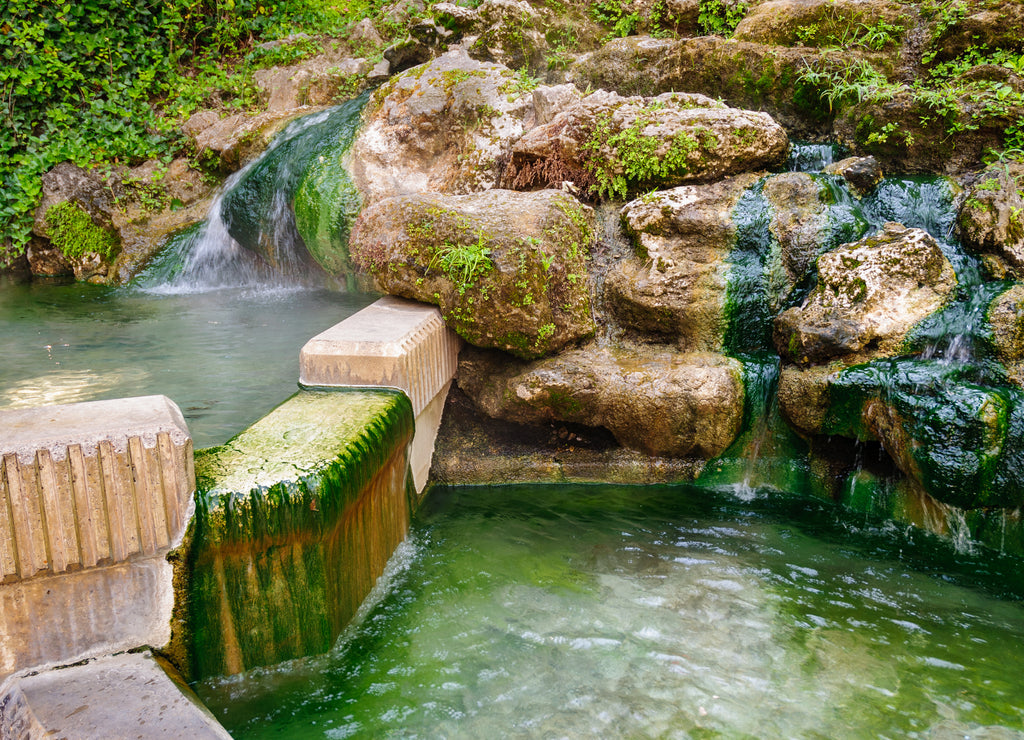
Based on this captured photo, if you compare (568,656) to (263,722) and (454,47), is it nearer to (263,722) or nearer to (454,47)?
(263,722)

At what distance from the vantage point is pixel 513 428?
185 inches

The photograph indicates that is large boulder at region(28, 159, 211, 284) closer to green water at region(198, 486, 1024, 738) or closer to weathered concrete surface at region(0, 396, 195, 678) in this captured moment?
green water at region(198, 486, 1024, 738)

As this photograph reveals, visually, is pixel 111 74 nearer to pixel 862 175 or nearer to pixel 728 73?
pixel 728 73

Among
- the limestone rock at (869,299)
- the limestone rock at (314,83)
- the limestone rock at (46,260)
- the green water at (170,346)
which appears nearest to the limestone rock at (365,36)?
the limestone rock at (314,83)

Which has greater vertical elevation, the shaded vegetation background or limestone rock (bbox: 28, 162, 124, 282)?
the shaded vegetation background

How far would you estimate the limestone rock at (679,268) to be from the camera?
458 centimetres

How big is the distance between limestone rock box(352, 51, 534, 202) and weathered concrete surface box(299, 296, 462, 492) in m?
1.99

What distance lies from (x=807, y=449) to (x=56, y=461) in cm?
392

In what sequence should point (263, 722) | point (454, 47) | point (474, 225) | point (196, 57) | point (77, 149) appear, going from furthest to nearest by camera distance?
1. point (196, 57)
2. point (77, 149)
3. point (454, 47)
4. point (474, 225)
5. point (263, 722)

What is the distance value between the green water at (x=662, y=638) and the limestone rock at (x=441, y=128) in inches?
126

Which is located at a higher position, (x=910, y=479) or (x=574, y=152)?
(x=574, y=152)

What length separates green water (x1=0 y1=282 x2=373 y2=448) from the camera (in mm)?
4105

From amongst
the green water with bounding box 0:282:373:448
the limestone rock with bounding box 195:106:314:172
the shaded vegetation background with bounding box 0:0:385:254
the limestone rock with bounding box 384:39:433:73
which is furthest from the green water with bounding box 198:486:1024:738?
the shaded vegetation background with bounding box 0:0:385:254

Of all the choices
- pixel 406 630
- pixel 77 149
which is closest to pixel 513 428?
pixel 406 630
